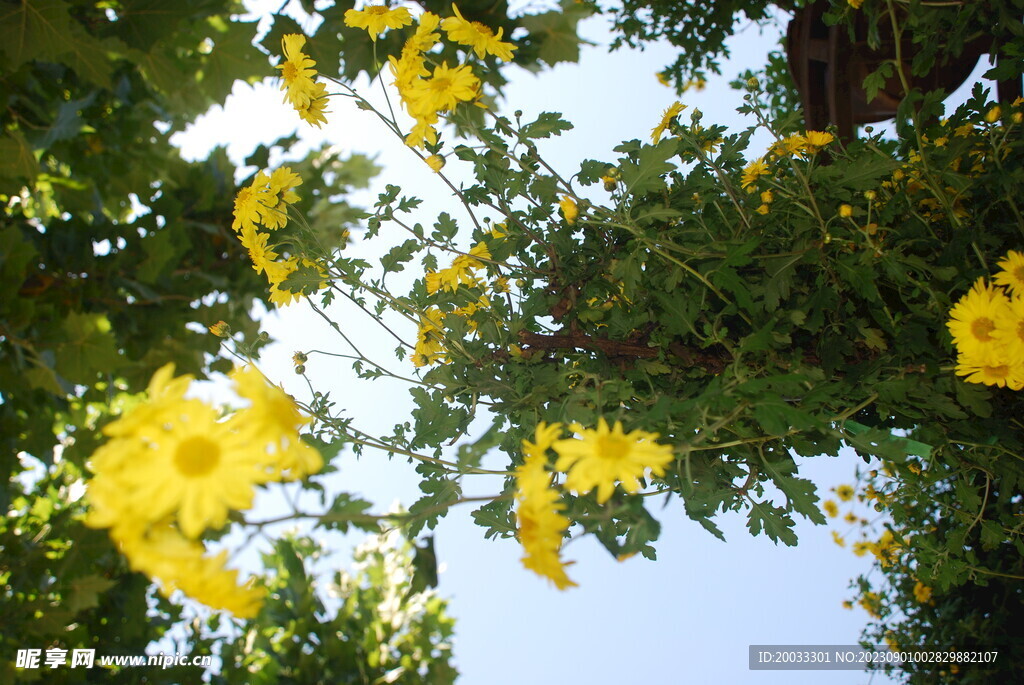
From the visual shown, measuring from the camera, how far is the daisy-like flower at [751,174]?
2.90 ft

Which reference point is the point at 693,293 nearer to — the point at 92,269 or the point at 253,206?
the point at 253,206

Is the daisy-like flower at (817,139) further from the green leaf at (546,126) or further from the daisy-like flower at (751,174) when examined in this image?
the green leaf at (546,126)

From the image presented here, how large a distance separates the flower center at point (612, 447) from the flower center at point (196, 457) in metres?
0.23

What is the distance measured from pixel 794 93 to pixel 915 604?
1.71 metres

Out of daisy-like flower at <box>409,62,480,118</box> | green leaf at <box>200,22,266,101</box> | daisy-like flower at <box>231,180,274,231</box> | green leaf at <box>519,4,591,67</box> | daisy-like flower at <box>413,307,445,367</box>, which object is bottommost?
daisy-like flower at <box>413,307,445,367</box>

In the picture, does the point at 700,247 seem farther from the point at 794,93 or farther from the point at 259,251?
the point at 794,93

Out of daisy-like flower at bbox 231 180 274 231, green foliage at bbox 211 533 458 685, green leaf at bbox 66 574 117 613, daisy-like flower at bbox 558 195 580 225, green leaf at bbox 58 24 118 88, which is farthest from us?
green foliage at bbox 211 533 458 685

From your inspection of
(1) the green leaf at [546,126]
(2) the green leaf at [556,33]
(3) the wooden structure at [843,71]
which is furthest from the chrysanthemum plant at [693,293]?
(2) the green leaf at [556,33]

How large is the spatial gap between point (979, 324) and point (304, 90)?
2.50 ft

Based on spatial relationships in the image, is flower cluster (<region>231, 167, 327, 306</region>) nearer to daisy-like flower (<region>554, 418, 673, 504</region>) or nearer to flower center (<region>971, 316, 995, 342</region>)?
daisy-like flower (<region>554, 418, 673, 504</region>)

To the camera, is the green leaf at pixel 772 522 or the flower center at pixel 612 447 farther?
→ the green leaf at pixel 772 522

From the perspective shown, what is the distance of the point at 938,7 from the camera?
879mm

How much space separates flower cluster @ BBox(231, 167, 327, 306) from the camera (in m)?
0.85

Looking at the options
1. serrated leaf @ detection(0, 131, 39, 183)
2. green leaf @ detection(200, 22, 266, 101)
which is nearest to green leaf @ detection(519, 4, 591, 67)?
green leaf @ detection(200, 22, 266, 101)
